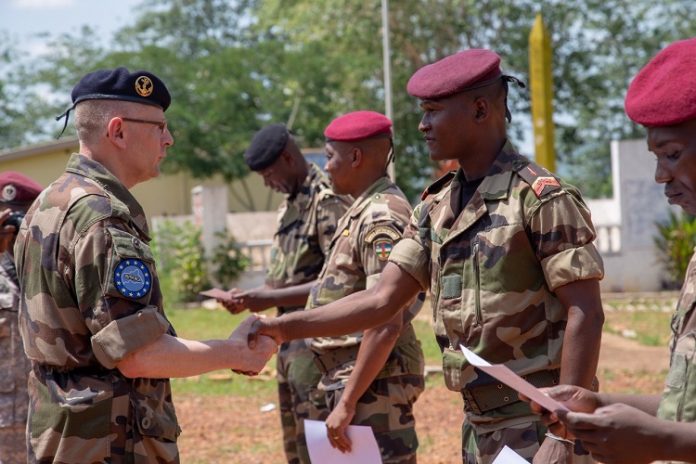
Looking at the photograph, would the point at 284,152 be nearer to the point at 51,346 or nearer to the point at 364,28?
the point at 51,346

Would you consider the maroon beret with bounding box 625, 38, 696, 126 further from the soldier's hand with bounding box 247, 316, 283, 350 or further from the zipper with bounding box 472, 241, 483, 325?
the soldier's hand with bounding box 247, 316, 283, 350

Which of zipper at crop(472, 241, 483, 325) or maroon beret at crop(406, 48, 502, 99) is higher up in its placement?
maroon beret at crop(406, 48, 502, 99)

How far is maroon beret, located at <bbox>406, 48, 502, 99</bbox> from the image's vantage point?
3.49 meters

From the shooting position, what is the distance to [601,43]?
2998cm

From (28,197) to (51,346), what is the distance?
211 cm

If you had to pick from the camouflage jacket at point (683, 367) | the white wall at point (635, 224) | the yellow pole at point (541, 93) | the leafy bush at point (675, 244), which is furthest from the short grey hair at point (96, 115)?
the white wall at point (635, 224)

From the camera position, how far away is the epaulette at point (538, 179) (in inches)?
130

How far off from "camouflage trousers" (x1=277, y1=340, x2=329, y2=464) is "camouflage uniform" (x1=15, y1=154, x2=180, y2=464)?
201cm

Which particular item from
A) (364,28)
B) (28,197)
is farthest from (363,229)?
(364,28)

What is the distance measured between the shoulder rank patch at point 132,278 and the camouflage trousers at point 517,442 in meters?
1.23

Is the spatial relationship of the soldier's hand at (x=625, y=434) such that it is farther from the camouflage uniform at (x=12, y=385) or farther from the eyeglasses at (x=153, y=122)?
the camouflage uniform at (x=12, y=385)

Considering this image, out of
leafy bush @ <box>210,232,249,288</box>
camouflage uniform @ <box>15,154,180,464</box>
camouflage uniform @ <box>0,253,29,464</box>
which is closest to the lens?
camouflage uniform @ <box>15,154,180,464</box>

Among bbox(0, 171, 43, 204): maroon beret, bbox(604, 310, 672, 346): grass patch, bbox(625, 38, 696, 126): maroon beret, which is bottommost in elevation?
bbox(604, 310, 672, 346): grass patch

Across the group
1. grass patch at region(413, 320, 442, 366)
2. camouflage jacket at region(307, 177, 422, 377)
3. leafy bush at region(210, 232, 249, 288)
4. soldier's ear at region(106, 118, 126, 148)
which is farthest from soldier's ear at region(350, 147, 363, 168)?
leafy bush at region(210, 232, 249, 288)
